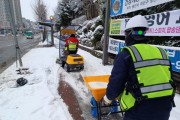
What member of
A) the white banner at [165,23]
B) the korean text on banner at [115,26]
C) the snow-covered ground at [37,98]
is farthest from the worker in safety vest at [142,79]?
the korean text on banner at [115,26]

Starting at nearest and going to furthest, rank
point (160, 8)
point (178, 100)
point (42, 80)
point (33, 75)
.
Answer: point (178, 100) → point (160, 8) → point (42, 80) → point (33, 75)

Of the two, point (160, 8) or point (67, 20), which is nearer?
point (160, 8)

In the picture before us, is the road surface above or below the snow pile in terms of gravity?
below

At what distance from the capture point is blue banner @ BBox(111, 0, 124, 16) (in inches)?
292

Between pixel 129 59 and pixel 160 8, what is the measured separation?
4.79 meters

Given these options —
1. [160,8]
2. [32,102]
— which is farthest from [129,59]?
[160,8]

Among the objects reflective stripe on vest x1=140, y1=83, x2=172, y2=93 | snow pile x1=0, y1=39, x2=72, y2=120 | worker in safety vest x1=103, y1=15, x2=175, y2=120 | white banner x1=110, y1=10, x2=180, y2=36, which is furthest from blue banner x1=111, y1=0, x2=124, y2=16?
reflective stripe on vest x1=140, y1=83, x2=172, y2=93

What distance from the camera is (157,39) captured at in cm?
584

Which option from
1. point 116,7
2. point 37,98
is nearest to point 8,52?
point 116,7

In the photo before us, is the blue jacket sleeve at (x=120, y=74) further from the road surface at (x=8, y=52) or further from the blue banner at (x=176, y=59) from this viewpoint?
the road surface at (x=8, y=52)

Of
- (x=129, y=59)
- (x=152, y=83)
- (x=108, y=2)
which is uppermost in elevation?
(x=108, y=2)

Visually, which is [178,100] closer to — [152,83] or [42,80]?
[152,83]

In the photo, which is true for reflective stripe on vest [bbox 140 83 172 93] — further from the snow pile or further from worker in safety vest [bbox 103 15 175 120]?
the snow pile

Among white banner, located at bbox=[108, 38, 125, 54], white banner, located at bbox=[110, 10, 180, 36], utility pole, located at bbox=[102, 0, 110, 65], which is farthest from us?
utility pole, located at bbox=[102, 0, 110, 65]
